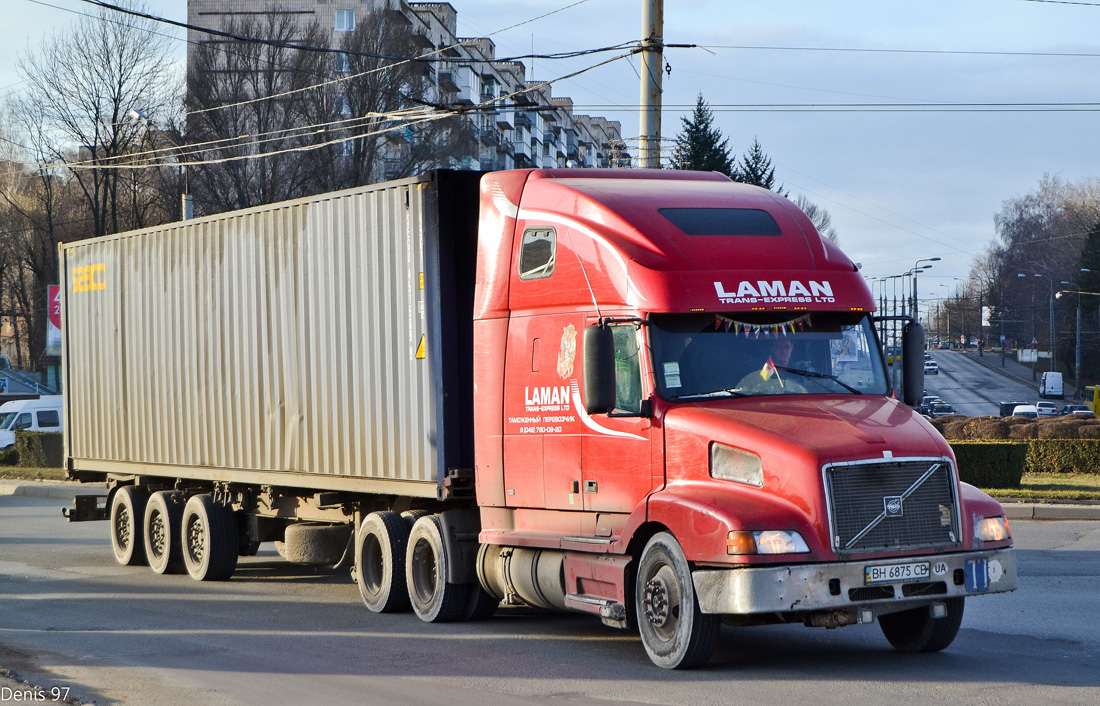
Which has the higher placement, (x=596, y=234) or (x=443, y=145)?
(x=443, y=145)

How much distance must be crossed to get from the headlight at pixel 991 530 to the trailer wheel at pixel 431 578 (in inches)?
166

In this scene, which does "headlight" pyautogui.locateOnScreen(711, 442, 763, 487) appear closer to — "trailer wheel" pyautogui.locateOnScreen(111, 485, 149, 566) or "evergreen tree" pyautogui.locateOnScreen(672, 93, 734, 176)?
"trailer wheel" pyautogui.locateOnScreen(111, 485, 149, 566)

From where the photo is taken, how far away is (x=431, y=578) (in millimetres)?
10500

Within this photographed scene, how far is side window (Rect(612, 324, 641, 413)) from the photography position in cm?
840

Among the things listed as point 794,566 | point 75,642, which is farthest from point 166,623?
point 794,566

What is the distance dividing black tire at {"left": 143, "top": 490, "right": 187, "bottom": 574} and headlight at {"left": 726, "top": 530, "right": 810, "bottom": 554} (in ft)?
27.7

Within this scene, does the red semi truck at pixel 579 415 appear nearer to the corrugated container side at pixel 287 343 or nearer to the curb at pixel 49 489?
the corrugated container side at pixel 287 343

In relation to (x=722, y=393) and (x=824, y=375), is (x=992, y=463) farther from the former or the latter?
(x=722, y=393)

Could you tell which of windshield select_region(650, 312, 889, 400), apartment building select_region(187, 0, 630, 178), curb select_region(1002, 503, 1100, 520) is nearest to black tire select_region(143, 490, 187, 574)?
windshield select_region(650, 312, 889, 400)

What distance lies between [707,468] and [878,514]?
109 centimetres

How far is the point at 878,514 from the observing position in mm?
7551

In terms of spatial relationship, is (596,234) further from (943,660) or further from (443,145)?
(443,145)

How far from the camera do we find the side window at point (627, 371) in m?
8.40

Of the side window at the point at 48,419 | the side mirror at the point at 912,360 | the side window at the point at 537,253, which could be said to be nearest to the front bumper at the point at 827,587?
the side mirror at the point at 912,360
